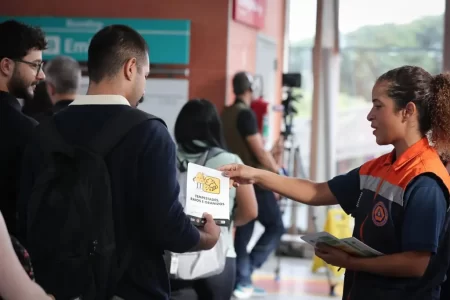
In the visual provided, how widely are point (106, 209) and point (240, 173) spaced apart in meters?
0.79

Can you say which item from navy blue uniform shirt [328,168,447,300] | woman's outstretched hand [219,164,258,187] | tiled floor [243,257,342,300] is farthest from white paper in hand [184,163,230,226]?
tiled floor [243,257,342,300]

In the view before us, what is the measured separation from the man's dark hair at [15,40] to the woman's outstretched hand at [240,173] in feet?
2.59

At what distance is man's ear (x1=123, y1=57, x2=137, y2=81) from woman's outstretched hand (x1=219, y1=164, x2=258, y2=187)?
0.62m

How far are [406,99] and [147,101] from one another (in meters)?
4.51

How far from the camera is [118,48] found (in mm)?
2201

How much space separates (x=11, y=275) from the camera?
1.57 m

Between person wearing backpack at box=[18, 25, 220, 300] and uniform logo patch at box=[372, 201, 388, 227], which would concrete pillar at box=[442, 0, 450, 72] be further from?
person wearing backpack at box=[18, 25, 220, 300]

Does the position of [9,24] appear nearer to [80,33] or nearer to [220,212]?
[220,212]

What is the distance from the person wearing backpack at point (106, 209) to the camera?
80.6 inches

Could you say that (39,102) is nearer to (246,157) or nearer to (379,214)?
(246,157)

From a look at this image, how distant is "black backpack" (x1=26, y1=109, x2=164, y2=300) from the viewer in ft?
6.70

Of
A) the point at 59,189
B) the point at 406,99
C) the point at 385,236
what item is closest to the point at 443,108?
the point at 406,99

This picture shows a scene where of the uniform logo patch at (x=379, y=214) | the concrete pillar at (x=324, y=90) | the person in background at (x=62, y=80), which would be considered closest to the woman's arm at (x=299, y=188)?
the uniform logo patch at (x=379, y=214)

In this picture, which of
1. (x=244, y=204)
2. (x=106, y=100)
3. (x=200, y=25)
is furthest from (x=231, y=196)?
(x=200, y=25)
